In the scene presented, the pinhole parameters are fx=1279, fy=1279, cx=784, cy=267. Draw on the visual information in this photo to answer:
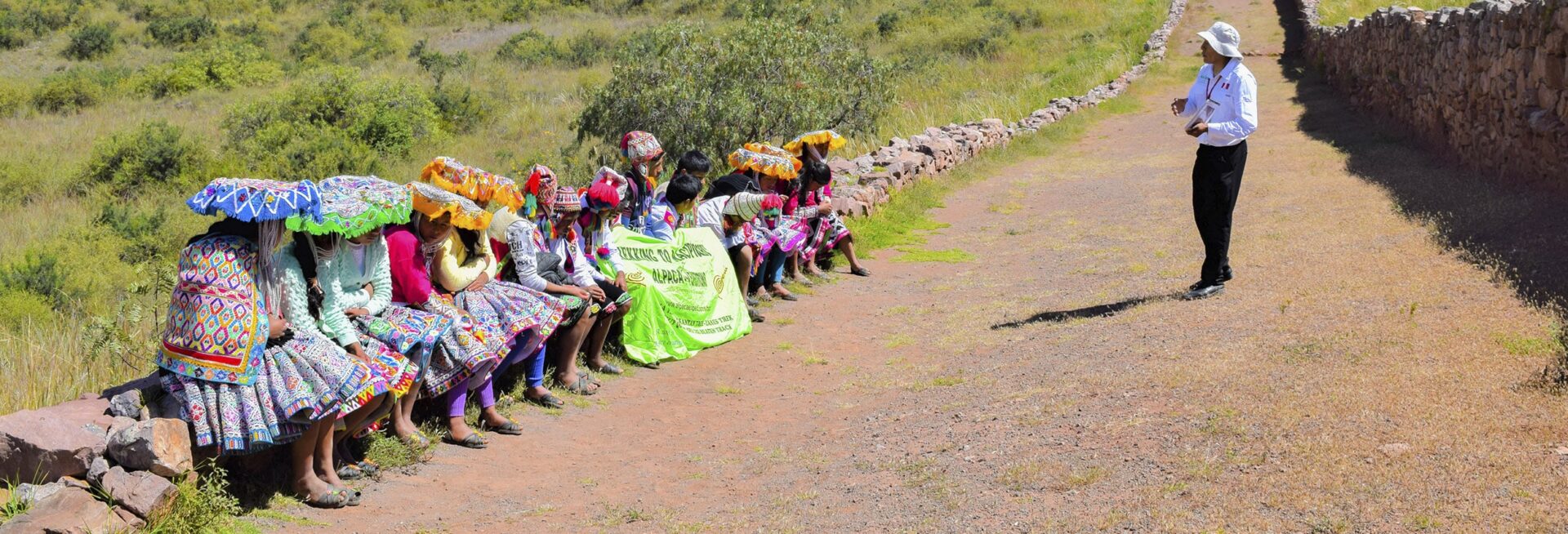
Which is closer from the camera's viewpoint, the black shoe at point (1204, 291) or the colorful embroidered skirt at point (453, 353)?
the colorful embroidered skirt at point (453, 353)

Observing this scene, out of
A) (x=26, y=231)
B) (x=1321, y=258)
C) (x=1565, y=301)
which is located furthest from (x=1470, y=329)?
(x=26, y=231)

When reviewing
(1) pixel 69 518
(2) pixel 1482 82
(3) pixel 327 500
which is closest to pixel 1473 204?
(2) pixel 1482 82

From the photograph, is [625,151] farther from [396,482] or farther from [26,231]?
[26,231]

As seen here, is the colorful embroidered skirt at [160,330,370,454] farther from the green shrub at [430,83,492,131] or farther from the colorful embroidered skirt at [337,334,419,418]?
the green shrub at [430,83,492,131]

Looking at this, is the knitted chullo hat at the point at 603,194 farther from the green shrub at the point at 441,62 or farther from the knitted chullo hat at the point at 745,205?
the green shrub at the point at 441,62

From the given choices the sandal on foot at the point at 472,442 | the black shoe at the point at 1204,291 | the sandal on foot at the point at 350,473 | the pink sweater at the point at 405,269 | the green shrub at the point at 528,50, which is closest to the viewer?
the sandal on foot at the point at 350,473

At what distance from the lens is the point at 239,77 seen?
30.5 meters

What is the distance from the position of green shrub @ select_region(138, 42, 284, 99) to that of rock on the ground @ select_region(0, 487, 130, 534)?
28074mm

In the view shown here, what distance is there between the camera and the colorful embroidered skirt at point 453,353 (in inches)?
232

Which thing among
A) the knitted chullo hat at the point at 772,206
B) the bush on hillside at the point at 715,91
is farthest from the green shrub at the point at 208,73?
the knitted chullo hat at the point at 772,206

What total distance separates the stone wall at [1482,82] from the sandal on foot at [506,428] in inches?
314

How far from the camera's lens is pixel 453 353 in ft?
19.4

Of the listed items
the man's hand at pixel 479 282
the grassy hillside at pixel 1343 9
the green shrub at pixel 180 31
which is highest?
the green shrub at pixel 180 31

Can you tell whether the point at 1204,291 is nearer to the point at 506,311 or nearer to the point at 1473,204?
the point at 1473,204
